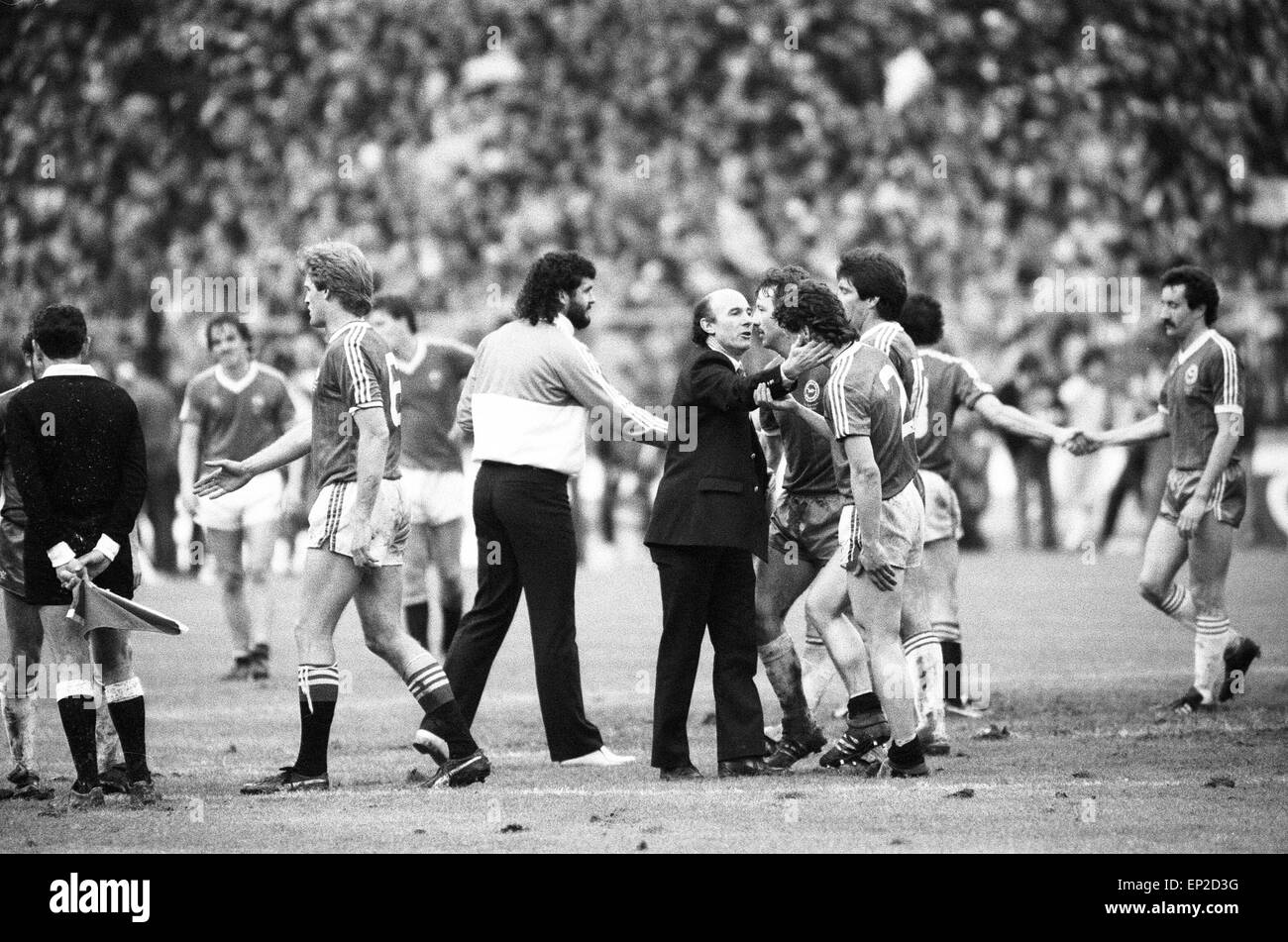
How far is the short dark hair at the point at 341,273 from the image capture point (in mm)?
8297

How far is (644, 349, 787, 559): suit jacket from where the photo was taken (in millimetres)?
8672

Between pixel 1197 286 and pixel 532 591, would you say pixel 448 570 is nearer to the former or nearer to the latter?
pixel 532 591

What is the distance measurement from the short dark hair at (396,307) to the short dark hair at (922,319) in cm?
395

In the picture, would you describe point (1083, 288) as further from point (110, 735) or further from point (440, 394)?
point (110, 735)

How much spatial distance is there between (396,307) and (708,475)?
488cm

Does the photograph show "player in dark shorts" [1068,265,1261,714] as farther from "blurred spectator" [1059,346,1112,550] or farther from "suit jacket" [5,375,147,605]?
"blurred spectator" [1059,346,1112,550]

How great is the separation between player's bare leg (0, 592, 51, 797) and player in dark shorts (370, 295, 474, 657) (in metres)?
4.27

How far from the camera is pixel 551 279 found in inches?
352

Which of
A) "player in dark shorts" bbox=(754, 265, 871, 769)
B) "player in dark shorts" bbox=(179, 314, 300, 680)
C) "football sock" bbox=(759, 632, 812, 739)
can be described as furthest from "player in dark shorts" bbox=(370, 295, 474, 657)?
"football sock" bbox=(759, 632, 812, 739)

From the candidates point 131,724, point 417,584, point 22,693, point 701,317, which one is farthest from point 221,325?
point 701,317

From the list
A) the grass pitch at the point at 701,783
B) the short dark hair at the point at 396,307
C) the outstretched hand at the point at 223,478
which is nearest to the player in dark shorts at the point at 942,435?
the grass pitch at the point at 701,783

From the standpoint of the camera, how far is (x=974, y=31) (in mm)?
31781
